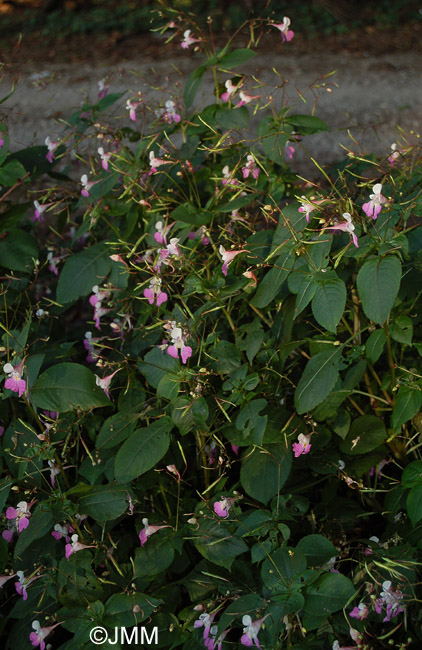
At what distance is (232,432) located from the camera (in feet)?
5.75

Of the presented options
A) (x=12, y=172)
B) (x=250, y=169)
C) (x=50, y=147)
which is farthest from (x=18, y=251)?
(x=250, y=169)

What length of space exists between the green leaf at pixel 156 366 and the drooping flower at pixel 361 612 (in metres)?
0.67

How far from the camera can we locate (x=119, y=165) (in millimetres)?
2084

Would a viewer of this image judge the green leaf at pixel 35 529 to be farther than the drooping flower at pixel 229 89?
No

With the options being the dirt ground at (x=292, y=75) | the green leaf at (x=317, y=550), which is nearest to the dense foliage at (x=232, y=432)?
the green leaf at (x=317, y=550)

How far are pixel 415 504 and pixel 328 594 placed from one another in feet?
0.93

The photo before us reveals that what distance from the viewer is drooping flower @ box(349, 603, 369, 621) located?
5.16 feet

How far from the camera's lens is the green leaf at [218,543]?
65.1 inches

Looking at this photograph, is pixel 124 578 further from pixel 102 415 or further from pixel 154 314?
pixel 154 314

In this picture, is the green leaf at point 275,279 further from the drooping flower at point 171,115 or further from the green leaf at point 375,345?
the drooping flower at point 171,115

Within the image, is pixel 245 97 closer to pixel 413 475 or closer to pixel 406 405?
pixel 406 405

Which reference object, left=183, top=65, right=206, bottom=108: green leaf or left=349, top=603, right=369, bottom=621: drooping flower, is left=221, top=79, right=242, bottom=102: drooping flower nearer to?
left=183, top=65, right=206, bottom=108: green leaf

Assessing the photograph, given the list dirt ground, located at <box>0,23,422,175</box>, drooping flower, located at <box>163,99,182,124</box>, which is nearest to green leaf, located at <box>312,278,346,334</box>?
drooping flower, located at <box>163,99,182,124</box>

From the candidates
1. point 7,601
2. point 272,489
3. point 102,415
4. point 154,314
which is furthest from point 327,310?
point 7,601
